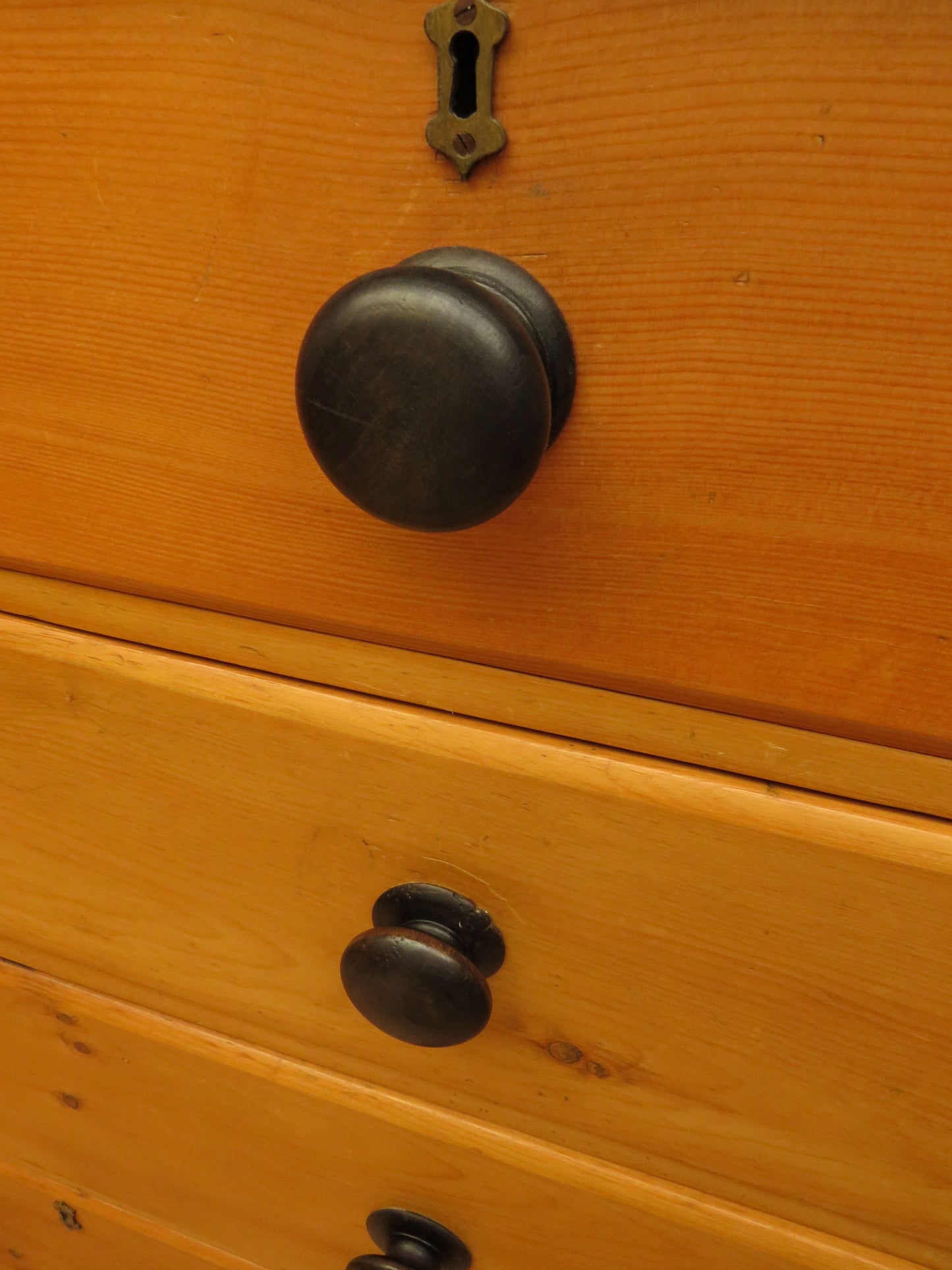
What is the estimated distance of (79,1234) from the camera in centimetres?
62

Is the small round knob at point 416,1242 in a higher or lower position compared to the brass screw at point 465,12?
lower

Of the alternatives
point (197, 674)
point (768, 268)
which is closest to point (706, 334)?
point (768, 268)

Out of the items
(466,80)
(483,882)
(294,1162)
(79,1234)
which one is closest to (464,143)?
(466,80)

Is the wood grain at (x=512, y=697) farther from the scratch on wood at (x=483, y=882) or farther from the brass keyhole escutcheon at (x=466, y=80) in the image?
the brass keyhole escutcheon at (x=466, y=80)

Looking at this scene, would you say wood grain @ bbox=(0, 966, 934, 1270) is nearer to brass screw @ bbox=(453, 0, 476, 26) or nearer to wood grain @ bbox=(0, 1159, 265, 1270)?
wood grain @ bbox=(0, 1159, 265, 1270)

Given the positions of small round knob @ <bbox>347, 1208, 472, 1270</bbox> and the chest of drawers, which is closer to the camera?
the chest of drawers

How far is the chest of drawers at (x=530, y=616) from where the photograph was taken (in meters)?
0.23

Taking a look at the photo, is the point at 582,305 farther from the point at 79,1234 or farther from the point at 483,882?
the point at 79,1234

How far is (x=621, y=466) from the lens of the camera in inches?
10.6

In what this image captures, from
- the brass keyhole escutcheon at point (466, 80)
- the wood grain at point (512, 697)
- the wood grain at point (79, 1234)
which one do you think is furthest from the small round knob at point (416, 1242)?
the brass keyhole escutcheon at point (466, 80)

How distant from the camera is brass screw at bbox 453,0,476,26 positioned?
0.23 metres

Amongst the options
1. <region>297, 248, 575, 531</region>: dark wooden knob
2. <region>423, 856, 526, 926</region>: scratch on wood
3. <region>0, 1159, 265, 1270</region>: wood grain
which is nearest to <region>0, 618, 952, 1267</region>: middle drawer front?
<region>423, 856, 526, 926</region>: scratch on wood

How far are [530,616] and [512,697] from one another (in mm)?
38

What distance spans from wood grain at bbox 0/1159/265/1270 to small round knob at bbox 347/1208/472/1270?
14 cm
